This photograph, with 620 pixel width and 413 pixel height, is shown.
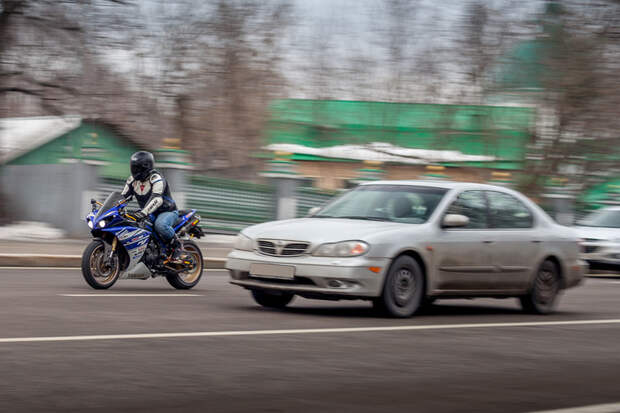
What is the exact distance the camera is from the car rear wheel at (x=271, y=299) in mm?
11195

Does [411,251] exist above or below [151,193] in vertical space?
below

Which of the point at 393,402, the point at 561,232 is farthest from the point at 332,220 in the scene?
the point at 393,402

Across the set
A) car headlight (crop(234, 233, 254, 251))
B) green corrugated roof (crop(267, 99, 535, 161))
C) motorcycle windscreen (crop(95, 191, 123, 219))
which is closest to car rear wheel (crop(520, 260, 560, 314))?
car headlight (crop(234, 233, 254, 251))

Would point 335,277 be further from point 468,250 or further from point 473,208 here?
point 473,208

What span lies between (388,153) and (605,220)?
1374 cm

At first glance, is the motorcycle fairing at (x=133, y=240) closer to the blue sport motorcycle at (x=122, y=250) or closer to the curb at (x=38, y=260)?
the blue sport motorcycle at (x=122, y=250)

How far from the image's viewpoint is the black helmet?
12852mm

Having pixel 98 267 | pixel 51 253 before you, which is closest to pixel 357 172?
pixel 51 253

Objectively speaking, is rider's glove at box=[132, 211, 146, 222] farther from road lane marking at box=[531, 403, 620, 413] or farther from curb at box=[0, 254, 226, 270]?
road lane marking at box=[531, 403, 620, 413]

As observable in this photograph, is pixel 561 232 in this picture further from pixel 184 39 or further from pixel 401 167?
pixel 401 167

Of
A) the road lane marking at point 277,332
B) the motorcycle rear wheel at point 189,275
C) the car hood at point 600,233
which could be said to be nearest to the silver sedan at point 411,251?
the road lane marking at point 277,332

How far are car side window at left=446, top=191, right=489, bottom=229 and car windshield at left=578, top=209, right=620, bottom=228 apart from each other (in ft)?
39.8

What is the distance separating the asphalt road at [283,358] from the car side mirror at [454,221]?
0.97 meters

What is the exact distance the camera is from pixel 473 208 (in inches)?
458
